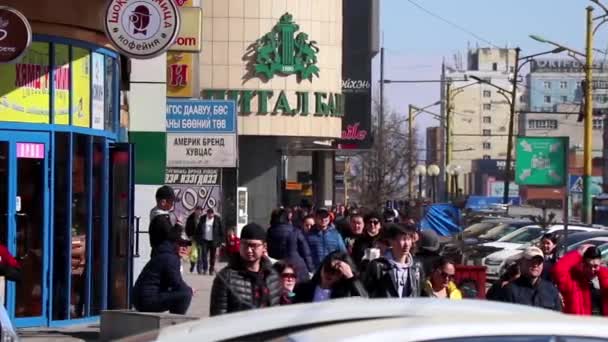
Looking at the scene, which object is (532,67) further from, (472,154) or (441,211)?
(441,211)

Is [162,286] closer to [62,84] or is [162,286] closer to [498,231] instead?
[62,84]

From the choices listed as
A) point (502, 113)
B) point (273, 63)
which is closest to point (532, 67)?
point (502, 113)

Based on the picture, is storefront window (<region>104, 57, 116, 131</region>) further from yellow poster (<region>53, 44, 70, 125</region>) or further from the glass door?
yellow poster (<region>53, 44, 70, 125</region>)

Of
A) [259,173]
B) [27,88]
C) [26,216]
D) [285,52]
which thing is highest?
[285,52]

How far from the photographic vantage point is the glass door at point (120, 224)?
696 inches

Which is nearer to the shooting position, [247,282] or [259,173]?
[247,282]

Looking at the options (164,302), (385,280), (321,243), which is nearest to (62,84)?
(321,243)

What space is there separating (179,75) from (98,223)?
9.47m

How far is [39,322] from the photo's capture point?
53.4 ft

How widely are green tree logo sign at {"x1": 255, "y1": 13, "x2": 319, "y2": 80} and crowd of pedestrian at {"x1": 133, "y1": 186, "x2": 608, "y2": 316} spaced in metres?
34.8

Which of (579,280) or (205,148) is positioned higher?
(205,148)

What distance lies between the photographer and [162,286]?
1154cm

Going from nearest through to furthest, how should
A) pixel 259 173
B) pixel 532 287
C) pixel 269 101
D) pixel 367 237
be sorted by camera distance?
pixel 532 287 < pixel 367 237 < pixel 269 101 < pixel 259 173

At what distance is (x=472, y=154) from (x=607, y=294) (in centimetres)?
16684
